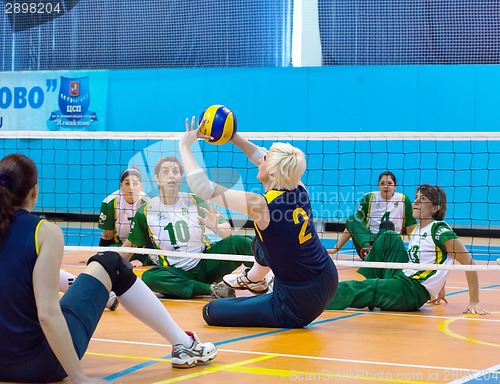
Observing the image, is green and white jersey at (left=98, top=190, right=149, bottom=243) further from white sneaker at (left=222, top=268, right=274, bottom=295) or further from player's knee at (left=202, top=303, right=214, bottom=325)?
player's knee at (left=202, top=303, right=214, bottom=325)

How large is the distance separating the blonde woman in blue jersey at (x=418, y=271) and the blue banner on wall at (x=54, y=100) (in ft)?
32.9

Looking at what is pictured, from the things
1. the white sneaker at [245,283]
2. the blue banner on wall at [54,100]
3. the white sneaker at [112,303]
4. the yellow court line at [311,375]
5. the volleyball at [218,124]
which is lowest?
the white sneaker at [112,303]

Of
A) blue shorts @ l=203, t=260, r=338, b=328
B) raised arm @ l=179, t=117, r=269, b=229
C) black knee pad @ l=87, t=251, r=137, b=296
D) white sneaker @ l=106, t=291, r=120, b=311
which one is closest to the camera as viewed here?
black knee pad @ l=87, t=251, r=137, b=296

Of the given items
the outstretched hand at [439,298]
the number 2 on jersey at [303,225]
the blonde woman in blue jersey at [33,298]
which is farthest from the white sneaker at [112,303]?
the outstretched hand at [439,298]

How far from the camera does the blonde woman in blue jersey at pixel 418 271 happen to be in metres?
5.54

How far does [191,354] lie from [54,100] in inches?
492

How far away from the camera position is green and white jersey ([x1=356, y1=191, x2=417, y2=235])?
8859 millimetres

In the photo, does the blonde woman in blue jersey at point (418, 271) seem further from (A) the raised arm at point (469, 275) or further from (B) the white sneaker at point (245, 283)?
(B) the white sneaker at point (245, 283)

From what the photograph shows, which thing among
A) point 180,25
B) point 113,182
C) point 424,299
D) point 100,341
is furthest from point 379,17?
point 100,341

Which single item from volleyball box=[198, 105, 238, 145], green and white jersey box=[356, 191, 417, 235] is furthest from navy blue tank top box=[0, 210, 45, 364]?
green and white jersey box=[356, 191, 417, 235]

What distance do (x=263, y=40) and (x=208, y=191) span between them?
32.4 ft

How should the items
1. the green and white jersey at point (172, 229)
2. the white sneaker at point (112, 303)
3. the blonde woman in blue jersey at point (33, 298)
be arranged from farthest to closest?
the green and white jersey at point (172, 229) → the white sneaker at point (112, 303) → the blonde woman in blue jersey at point (33, 298)

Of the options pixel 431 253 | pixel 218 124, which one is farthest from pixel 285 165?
pixel 431 253

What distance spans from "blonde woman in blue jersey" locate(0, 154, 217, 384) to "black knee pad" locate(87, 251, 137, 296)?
0.06m
